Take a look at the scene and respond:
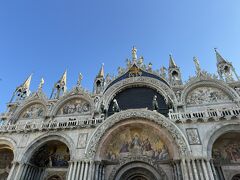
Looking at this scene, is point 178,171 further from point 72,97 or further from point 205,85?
point 72,97

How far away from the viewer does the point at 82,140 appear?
1381 cm

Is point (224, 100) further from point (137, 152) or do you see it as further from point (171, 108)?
point (137, 152)

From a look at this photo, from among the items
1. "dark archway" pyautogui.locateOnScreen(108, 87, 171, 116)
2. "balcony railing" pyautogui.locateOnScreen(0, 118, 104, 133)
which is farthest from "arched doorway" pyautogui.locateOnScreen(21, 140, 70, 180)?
"dark archway" pyautogui.locateOnScreen(108, 87, 171, 116)

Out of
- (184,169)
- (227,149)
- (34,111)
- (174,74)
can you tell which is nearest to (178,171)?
(184,169)

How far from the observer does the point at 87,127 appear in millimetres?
14406

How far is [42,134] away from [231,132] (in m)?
14.4

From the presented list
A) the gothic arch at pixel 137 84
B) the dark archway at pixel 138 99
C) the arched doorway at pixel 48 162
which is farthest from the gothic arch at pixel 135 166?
the gothic arch at pixel 137 84

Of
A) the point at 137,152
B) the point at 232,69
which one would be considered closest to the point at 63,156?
the point at 137,152

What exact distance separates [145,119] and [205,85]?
7615 millimetres

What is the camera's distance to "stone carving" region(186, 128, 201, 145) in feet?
39.4

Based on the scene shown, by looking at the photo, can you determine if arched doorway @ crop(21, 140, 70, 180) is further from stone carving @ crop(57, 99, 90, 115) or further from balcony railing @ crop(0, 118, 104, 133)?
stone carving @ crop(57, 99, 90, 115)

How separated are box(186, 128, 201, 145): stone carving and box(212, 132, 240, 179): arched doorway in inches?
81.6

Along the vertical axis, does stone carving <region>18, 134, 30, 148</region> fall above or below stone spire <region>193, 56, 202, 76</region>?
below

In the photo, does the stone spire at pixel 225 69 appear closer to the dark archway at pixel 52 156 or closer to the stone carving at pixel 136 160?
the stone carving at pixel 136 160
